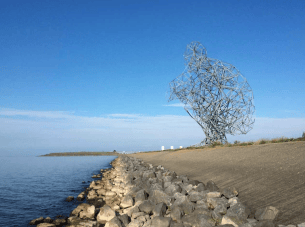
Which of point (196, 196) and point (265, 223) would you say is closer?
point (265, 223)

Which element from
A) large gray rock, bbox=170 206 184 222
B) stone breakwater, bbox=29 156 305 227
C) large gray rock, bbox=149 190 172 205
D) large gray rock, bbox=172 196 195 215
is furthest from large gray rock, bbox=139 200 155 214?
large gray rock, bbox=170 206 184 222

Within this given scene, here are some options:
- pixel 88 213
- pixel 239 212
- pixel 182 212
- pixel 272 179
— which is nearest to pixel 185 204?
pixel 182 212

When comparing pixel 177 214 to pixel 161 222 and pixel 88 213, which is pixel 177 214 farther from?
pixel 88 213

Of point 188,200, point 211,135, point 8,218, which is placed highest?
point 211,135

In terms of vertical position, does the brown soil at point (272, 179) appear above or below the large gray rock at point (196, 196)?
above

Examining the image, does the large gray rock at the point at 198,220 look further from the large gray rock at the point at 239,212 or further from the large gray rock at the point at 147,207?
the large gray rock at the point at 147,207

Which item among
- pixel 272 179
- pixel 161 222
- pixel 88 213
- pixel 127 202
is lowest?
pixel 88 213

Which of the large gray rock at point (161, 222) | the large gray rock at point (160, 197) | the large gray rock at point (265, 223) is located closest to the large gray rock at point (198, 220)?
the large gray rock at point (161, 222)

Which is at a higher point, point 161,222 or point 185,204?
point 185,204

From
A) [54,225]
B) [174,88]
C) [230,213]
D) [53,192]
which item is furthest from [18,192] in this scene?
[174,88]

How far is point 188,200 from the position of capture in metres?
7.59

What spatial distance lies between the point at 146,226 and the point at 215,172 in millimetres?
5877

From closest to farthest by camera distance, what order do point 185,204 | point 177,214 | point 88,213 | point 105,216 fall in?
point 177,214
point 185,204
point 105,216
point 88,213

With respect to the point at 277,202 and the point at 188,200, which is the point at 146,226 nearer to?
the point at 188,200
